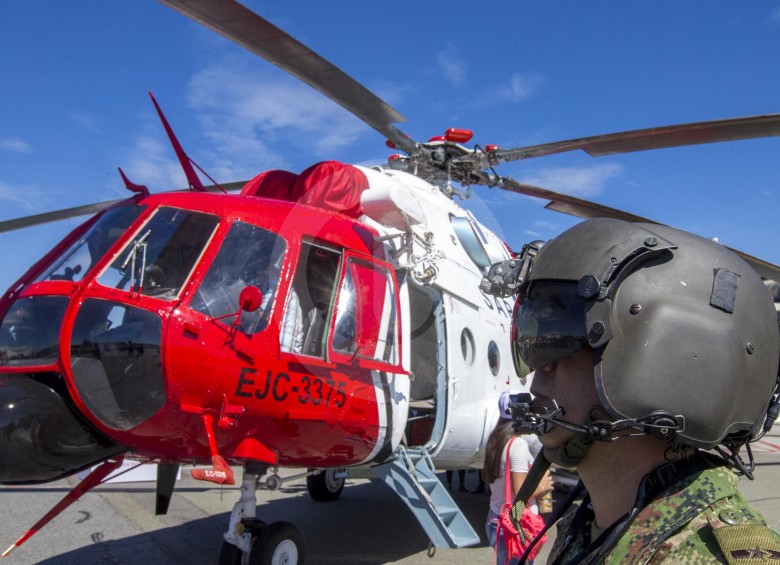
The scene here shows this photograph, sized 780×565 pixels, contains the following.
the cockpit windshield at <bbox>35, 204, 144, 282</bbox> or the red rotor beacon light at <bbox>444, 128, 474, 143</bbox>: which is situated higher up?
the red rotor beacon light at <bbox>444, 128, 474, 143</bbox>

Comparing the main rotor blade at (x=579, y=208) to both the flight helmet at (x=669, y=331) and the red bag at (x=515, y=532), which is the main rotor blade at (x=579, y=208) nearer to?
the red bag at (x=515, y=532)

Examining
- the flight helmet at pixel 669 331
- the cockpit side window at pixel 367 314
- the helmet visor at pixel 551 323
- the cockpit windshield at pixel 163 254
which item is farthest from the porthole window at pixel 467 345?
the flight helmet at pixel 669 331

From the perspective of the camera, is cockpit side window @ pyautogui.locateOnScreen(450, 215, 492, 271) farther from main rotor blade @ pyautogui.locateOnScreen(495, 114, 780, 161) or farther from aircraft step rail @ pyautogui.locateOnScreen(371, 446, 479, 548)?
aircraft step rail @ pyautogui.locateOnScreen(371, 446, 479, 548)

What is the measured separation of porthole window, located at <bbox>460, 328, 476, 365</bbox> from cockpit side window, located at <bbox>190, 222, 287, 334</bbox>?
239 centimetres

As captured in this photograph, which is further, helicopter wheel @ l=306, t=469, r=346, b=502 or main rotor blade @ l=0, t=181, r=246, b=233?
helicopter wheel @ l=306, t=469, r=346, b=502

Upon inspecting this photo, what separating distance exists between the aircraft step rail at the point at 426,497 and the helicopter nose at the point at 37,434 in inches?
93.6

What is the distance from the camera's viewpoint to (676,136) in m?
5.33

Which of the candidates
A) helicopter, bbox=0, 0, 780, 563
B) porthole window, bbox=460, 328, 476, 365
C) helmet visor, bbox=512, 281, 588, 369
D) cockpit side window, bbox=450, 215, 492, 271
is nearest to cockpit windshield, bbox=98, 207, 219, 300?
helicopter, bbox=0, 0, 780, 563

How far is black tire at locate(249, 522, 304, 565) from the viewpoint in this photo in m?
4.59

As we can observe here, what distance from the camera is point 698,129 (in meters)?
5.15

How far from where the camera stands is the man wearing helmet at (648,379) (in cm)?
139

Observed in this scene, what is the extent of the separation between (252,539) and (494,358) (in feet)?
10.5

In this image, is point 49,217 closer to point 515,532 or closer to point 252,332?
point 252,332

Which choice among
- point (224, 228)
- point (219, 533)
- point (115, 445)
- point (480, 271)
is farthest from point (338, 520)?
point (224, 228)
